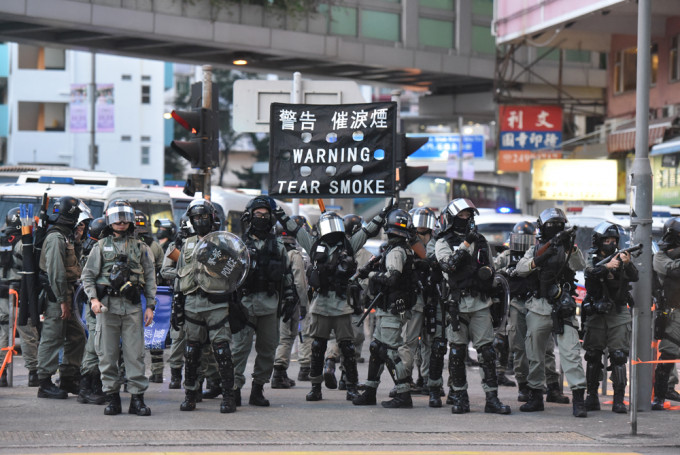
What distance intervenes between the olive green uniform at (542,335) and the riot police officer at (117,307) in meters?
3.63

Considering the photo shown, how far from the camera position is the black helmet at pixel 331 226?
10.9 m

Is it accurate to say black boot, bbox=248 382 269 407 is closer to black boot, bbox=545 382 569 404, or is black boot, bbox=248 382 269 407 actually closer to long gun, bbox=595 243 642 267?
black boot, bbox=545 382 569 404

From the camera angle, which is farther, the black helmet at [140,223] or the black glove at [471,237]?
the black helmet at [140,223]

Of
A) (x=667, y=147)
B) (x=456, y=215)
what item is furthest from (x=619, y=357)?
(x=667, y=147)

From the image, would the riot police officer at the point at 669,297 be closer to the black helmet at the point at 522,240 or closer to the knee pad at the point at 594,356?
the knee pad at the point at 594,356

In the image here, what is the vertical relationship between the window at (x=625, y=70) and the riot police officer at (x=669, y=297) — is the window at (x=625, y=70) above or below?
above

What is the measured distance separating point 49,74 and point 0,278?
46.6 meters

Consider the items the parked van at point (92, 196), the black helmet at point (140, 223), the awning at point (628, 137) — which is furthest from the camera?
the awning at point (628, 137)

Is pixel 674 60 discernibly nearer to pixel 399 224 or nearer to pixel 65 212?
pixel 399 224

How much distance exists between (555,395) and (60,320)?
5134 millimetres

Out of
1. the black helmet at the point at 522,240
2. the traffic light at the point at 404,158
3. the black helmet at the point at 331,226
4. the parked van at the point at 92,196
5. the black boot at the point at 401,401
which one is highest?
the traffic light at the point at 404,158

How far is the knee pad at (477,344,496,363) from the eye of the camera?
10156 millimetres

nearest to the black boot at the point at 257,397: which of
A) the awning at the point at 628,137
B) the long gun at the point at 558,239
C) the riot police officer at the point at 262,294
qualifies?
the riot police officer at the point at 262,294

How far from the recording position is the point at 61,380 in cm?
1123
